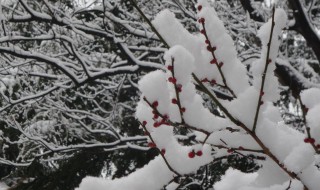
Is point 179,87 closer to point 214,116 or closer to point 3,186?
→ point 214,116

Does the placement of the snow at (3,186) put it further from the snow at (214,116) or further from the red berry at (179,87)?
the red berry at (179,87)

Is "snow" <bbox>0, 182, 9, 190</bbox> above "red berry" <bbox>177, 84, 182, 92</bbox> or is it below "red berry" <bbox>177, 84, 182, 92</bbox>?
above

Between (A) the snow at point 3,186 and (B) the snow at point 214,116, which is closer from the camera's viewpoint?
(B) the snow at point 214,116

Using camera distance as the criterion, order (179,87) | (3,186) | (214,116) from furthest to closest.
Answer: (3,186) < (214,116) < (179,87)

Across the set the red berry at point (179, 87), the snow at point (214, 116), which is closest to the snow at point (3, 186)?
the snow at point (214, 116)

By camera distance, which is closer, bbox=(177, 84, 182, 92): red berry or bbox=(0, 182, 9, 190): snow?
bbox=(177, 84, 182, 92): red berry

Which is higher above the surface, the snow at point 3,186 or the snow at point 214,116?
the snow at point 3,186

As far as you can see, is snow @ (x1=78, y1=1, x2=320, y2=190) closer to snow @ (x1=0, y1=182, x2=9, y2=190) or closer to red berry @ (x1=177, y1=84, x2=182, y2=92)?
red berry @ (x1=177, y1=84, x2=182, y2=92)

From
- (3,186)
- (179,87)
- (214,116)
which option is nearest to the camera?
(179,87)

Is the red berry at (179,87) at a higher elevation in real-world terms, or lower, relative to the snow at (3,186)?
lower

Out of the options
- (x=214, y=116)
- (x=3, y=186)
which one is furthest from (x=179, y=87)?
(x=3, y=186)

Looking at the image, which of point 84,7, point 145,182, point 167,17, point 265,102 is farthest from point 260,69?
point 84,7

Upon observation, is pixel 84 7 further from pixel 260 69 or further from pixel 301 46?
pixel 301 46

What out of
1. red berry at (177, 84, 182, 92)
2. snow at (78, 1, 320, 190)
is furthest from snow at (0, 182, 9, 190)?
red berry at (177, 84, 182, 92)
